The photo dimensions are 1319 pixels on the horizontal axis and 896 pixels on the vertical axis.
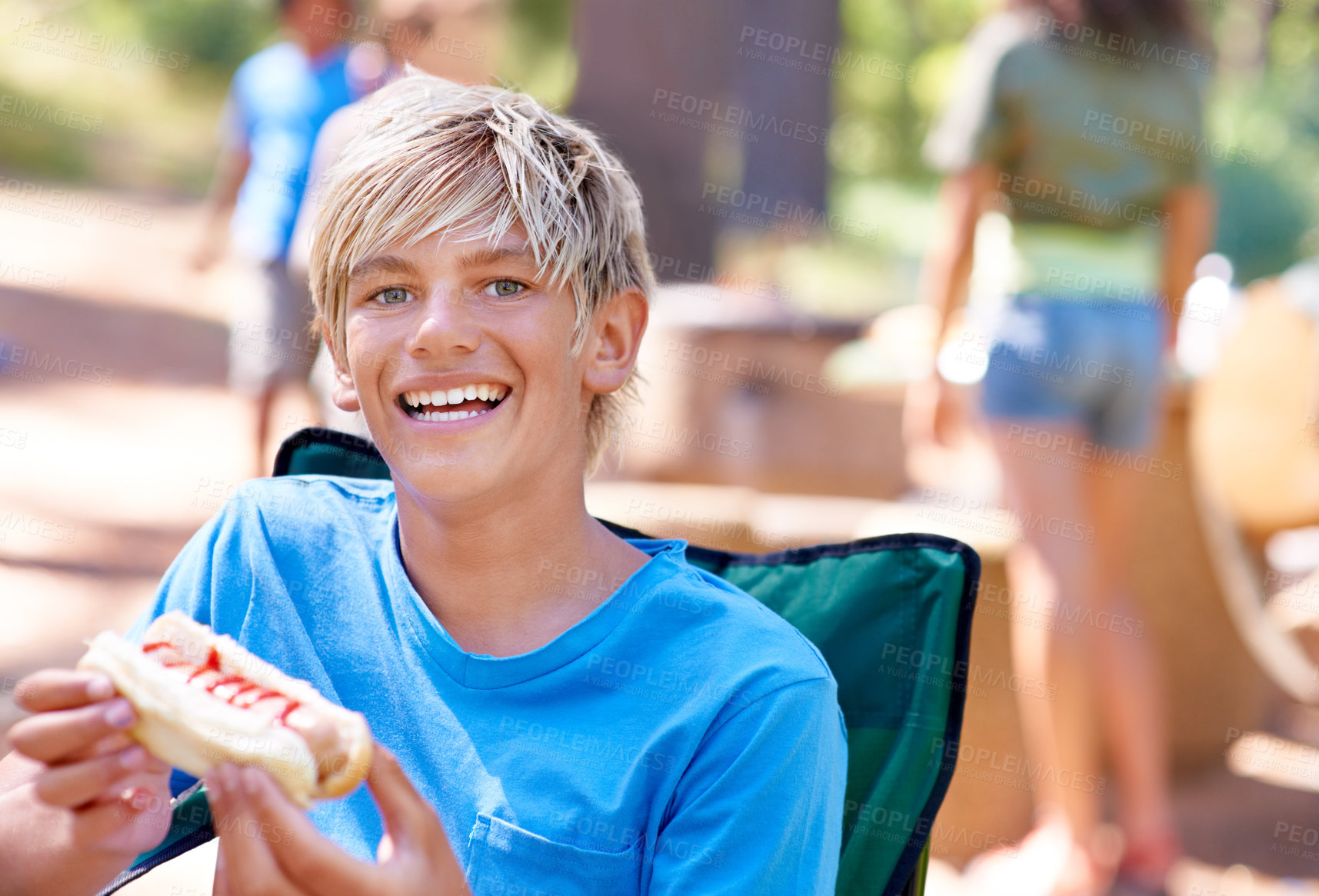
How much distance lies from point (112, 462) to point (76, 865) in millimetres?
6534

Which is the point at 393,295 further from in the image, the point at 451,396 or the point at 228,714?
the point at 228,714

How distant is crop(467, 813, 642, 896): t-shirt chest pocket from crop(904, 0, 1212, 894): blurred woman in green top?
6.88 ft

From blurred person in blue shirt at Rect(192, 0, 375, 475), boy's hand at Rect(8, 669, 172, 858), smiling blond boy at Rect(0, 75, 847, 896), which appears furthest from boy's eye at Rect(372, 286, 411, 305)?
blurred person in blue shirt at Rect(192, 0, 375, 475)

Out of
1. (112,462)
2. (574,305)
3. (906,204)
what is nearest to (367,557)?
(574,305)

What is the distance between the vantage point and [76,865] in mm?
1418

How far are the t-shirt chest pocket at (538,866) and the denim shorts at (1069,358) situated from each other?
2169 mm

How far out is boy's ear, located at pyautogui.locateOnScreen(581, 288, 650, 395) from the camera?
1753mm

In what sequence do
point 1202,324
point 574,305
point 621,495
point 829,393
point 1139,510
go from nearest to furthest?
point 574,305
point 621,495
point 1139,510
point 1202,324
point 829,393

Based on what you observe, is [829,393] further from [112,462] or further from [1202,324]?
[112,462]

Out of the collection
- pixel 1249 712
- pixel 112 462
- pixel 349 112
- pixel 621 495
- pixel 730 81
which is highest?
pixel 730 81

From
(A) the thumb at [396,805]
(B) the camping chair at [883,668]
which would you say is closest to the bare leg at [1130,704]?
(B) the camping chair at [883,668]

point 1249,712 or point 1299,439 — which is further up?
point 1299,439

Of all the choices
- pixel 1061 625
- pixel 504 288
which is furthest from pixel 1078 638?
pixel 504 288

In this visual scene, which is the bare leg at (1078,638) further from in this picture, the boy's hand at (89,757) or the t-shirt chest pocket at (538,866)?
→ the boy's hand at (89,757)
